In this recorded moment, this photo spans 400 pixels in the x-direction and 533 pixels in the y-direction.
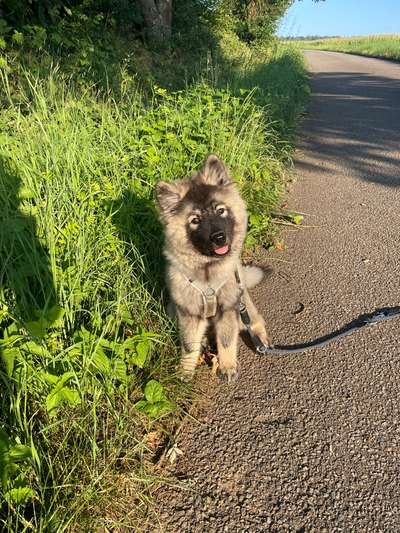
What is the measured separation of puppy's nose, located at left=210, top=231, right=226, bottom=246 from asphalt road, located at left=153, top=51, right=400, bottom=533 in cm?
90

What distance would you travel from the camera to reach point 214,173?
106 inches

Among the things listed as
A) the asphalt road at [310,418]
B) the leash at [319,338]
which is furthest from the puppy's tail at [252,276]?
the leash at [319,338]

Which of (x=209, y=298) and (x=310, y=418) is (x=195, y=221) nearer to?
(x=209, y=298)

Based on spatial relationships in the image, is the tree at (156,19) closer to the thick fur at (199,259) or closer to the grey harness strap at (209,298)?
the thick fur at (199,259)

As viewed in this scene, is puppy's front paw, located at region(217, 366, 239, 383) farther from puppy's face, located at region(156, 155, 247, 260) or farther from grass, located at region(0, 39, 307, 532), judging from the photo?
puppy's face, located at region(156, 155, 247, 260)

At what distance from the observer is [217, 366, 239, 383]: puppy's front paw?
2527 millimetres

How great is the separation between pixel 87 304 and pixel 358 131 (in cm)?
748

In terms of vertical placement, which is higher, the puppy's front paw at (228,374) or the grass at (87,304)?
the grass at (87,304)

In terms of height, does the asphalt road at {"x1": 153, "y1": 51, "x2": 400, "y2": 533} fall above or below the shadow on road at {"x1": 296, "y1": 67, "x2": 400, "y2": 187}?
below

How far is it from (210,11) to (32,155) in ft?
49.9

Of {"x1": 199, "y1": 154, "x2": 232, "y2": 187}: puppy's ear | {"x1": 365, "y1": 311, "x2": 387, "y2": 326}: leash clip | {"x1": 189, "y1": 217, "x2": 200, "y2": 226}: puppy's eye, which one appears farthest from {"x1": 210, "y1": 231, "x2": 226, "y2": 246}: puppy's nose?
{"x1": 365, "y1": 311, "x2": 387, "y2": 326}: leash clip

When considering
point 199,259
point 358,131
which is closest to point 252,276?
point 199,259

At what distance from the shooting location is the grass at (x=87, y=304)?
169 cm

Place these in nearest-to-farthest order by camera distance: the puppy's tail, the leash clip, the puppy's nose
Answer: the puppy's nose, the leash clip, the puppy's tail
